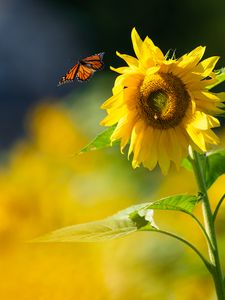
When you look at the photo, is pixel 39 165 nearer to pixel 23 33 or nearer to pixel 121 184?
pixel 121 184

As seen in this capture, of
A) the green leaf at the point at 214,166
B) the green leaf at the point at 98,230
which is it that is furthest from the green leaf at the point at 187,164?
the green leaf at the point at 98,230

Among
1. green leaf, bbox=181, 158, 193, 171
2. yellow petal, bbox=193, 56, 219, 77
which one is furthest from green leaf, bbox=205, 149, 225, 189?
yellow petal, bbox=193, 56, 219, 77

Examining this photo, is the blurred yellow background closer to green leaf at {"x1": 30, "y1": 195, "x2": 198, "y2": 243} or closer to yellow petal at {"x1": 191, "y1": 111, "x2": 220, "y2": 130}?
green leaf at {"x1": 30, "y1": 195, "x2": 198, "y2": 243}

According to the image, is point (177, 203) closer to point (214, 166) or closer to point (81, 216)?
point (214, 166)

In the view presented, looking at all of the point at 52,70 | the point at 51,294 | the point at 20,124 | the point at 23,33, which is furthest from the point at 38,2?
the point at 51,294

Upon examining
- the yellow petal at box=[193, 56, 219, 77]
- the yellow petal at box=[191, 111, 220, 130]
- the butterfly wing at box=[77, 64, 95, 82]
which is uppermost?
the butterfly wing at box=[77, 64, 95, 82]

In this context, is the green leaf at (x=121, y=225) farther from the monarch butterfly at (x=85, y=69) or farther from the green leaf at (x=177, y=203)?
the monarch butterfly at (x=85, y=69)
